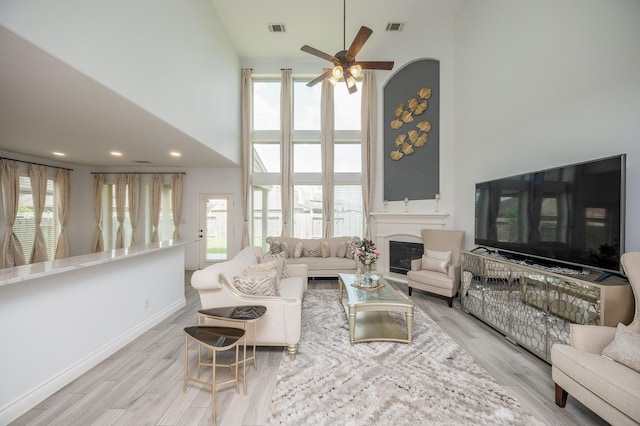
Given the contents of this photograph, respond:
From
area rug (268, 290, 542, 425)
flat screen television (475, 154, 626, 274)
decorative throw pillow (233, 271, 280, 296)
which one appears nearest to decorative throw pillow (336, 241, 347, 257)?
area rug (268, 290, 542, 425)

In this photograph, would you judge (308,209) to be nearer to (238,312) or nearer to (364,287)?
(364,287)

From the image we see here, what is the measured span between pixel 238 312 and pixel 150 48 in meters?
2.92

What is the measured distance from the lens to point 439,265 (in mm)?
4031

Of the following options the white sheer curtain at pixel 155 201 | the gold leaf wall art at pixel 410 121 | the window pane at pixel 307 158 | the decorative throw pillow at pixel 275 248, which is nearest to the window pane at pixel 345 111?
the window pane at pixel 307 158

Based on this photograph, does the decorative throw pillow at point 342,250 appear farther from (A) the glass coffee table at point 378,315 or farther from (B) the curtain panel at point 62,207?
(B) the curtain panel at point 62,207

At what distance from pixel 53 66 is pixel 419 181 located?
530 centimetres

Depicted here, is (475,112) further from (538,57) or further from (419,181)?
(419,181)

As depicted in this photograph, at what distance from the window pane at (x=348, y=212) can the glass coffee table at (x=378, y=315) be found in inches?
115

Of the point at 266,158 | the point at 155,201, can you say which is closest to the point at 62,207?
the point at 155,201

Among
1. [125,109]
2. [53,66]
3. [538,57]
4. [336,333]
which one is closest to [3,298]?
[53,66]

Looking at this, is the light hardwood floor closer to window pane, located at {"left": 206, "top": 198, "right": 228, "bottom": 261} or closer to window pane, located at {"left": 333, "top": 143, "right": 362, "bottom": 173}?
window pane, located at {"left": 206, "top": 198, "right": 228, "bottom": 261}

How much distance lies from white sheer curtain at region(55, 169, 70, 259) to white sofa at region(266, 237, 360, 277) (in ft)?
15.6

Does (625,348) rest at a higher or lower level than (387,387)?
higher

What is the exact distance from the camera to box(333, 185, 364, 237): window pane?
6.21 metres
